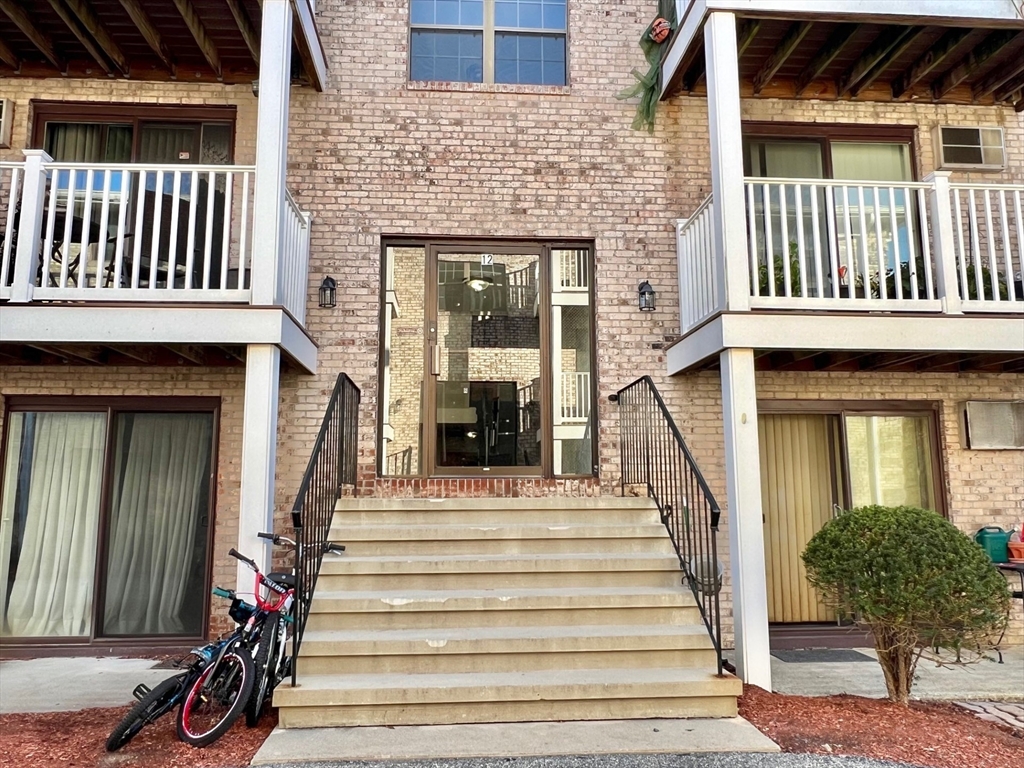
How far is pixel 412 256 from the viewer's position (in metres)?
6.79

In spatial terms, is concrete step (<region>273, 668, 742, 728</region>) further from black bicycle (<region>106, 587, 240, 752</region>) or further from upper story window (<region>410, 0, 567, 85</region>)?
upper story window (<region>410, 0, 567, 85</region>)

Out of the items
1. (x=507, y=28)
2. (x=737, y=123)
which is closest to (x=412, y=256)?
(x=507, y=28)

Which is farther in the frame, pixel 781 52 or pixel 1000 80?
pixel 1000 80

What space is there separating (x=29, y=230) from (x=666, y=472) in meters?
5.00

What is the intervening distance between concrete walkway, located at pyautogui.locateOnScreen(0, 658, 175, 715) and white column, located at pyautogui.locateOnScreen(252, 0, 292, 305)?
2.76 m

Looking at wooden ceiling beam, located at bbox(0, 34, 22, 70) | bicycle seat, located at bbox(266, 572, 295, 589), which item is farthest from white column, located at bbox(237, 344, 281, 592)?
wooden ceiling beam, located at bbox(0, 34, 22, 70)

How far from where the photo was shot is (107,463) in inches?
243

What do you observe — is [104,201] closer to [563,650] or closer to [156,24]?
[156,24]

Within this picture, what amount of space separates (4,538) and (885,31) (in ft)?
28.1

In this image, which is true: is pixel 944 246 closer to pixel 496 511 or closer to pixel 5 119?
pixel 496 511

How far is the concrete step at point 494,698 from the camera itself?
400 cm

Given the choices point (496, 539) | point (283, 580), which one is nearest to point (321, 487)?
Answer: point (283, 580)

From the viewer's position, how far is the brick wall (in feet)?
20.1

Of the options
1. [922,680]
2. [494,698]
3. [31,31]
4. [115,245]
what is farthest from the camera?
[31,31]
